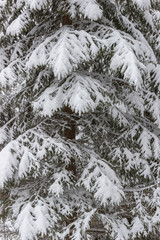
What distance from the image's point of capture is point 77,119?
625 cm

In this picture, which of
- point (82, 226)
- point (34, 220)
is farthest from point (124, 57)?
point (34, 220)

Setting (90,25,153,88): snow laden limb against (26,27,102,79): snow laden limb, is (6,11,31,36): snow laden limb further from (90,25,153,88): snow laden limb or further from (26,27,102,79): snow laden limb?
(90,25,153,88): snow laden limb

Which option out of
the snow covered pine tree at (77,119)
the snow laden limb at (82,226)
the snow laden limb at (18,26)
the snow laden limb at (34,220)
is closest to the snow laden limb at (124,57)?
the snow covered pine tree at (77,119)

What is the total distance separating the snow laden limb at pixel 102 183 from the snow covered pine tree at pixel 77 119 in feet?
0.06

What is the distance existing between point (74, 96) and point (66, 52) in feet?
2.40

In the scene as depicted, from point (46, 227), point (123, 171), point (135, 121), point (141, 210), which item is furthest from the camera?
point (135, 121)

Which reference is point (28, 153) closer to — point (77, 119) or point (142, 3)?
point (77, 119)

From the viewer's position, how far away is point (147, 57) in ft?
19.4

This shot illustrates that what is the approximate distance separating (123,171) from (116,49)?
253cm

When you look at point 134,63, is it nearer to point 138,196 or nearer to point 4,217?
point 138,196

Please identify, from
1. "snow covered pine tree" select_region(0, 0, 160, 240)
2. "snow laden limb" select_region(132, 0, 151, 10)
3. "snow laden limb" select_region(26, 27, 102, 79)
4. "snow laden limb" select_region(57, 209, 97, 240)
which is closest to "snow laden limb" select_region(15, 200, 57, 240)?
"snow covered pine tree" select_region(0, 0, 160, 240)

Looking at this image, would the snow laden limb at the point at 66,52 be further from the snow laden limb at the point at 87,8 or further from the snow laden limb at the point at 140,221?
the snow laden limb at the point at 140,221

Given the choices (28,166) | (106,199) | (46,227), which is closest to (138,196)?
(106,199)

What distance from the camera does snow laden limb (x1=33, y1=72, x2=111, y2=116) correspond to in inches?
176
